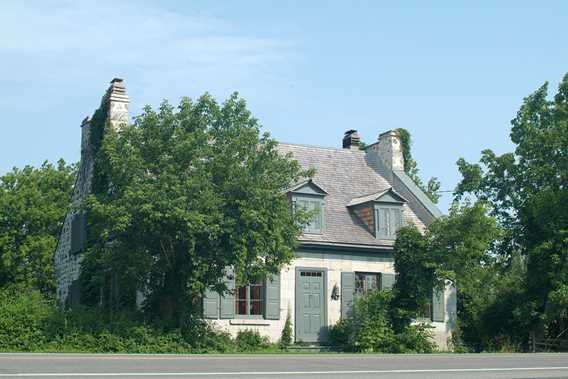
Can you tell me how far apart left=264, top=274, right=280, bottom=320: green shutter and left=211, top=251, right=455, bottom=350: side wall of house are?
177mm

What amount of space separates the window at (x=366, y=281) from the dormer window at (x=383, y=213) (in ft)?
4.41

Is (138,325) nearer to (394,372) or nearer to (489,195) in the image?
(394,372)

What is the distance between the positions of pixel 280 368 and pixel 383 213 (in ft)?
54.3

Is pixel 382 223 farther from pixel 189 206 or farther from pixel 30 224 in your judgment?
pixel 30 224

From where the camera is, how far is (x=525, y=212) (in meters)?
33.1

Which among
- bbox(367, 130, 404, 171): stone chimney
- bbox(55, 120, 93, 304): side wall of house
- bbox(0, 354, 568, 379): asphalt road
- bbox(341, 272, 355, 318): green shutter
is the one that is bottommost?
bbox(0, 354, 568, 379): asphalt road

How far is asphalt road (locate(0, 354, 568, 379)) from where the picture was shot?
12719 mm

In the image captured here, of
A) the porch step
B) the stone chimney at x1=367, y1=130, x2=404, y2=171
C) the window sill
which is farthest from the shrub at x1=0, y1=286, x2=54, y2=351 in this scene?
the stone chimney at x1=367, y1=130, x2=404, y2=171

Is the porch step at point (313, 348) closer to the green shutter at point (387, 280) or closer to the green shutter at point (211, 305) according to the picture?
the green shutter at point (211, 305)

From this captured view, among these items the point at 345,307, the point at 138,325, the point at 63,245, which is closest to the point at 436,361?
the point at 138,325

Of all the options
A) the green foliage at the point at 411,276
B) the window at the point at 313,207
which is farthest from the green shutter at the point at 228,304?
the green foliage at the point at 411,276

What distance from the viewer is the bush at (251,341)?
26277 millimetres

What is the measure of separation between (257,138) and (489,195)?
12869 mm

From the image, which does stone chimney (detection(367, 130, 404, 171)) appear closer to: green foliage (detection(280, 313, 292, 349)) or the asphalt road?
green foliage (detection(280, 313, 292, 349))
